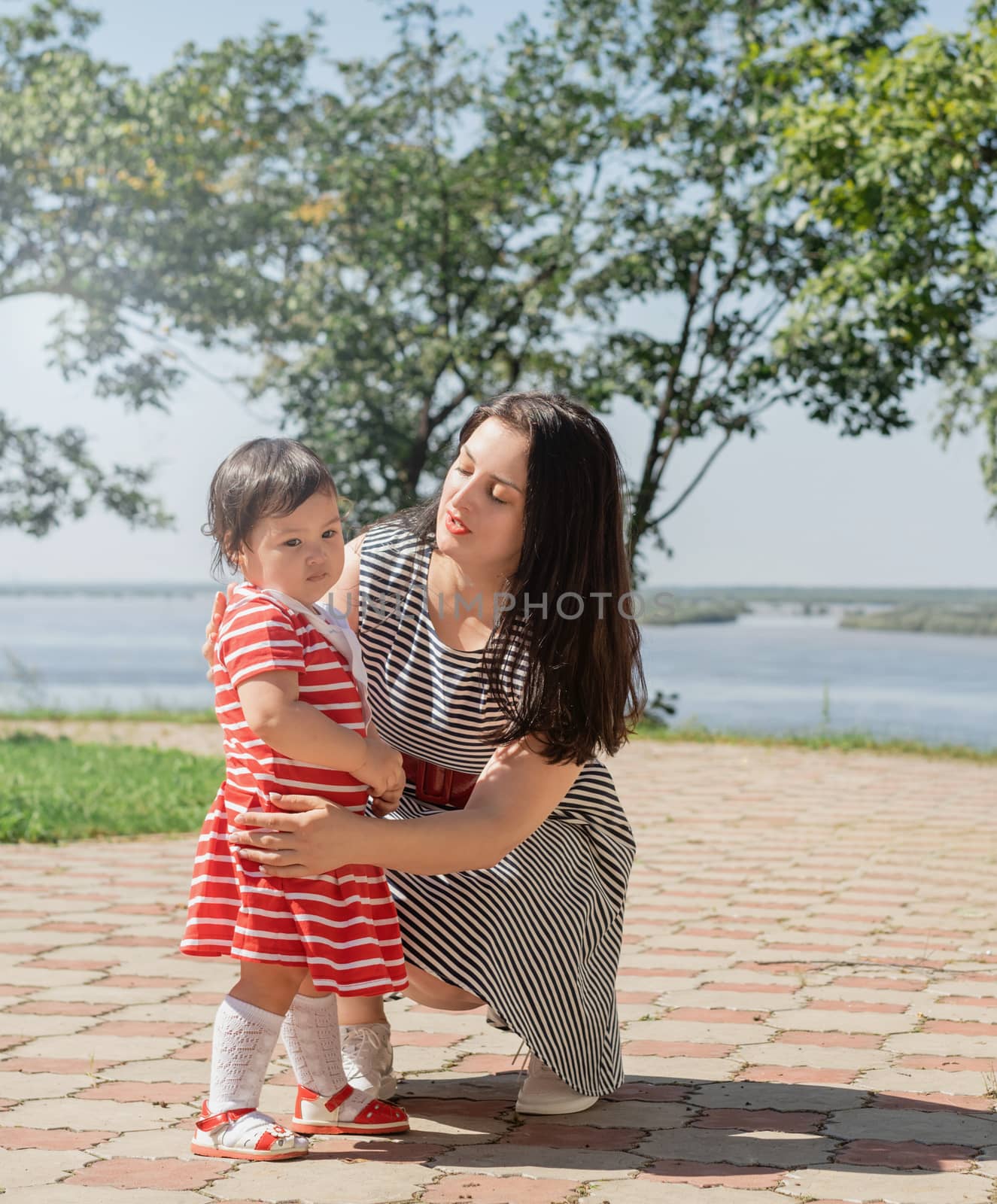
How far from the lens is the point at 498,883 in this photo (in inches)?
110

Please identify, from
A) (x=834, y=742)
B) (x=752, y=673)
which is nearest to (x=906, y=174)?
(x=834, y=742)

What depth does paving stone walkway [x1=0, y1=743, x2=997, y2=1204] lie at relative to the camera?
7.93 feet

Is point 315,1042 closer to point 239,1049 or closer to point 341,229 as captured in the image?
point 239,1049

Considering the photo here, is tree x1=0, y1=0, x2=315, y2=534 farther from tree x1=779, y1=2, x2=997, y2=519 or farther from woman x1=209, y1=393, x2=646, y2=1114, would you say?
woman x1=209, y1=393, x2=646, y2=1114

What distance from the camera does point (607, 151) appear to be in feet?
42.7

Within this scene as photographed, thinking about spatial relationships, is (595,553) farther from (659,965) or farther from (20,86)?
(20,86)

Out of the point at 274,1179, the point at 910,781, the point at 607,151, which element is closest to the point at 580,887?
the point at 274,1179

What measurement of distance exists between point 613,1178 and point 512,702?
2.82 ft

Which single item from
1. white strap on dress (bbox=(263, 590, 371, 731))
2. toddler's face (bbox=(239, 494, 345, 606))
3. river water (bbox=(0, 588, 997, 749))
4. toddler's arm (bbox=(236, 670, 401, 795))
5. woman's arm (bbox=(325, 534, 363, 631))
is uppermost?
toddler's face (bbox=(239, 494, 345, 606))

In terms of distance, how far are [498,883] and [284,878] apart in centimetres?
50

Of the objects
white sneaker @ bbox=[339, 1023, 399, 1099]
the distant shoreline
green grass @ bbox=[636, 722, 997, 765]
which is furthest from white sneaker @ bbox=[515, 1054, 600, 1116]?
green grass @ bbox=[636, 722, 997, 765]

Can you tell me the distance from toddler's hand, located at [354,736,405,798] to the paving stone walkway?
0.65 metres

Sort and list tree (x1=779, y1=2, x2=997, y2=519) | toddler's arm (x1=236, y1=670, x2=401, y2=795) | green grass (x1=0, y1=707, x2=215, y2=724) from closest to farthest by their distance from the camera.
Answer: toddler's arm (x1=236, y1=670, x2=401, y2=795), tree (x1=779, y1=2, x2=997, y2=519), green grass (x1=0, y1=707, x2=215, y2=724)

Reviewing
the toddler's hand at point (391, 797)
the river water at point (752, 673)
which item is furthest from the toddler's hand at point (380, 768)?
the river water at point (752, 673)
